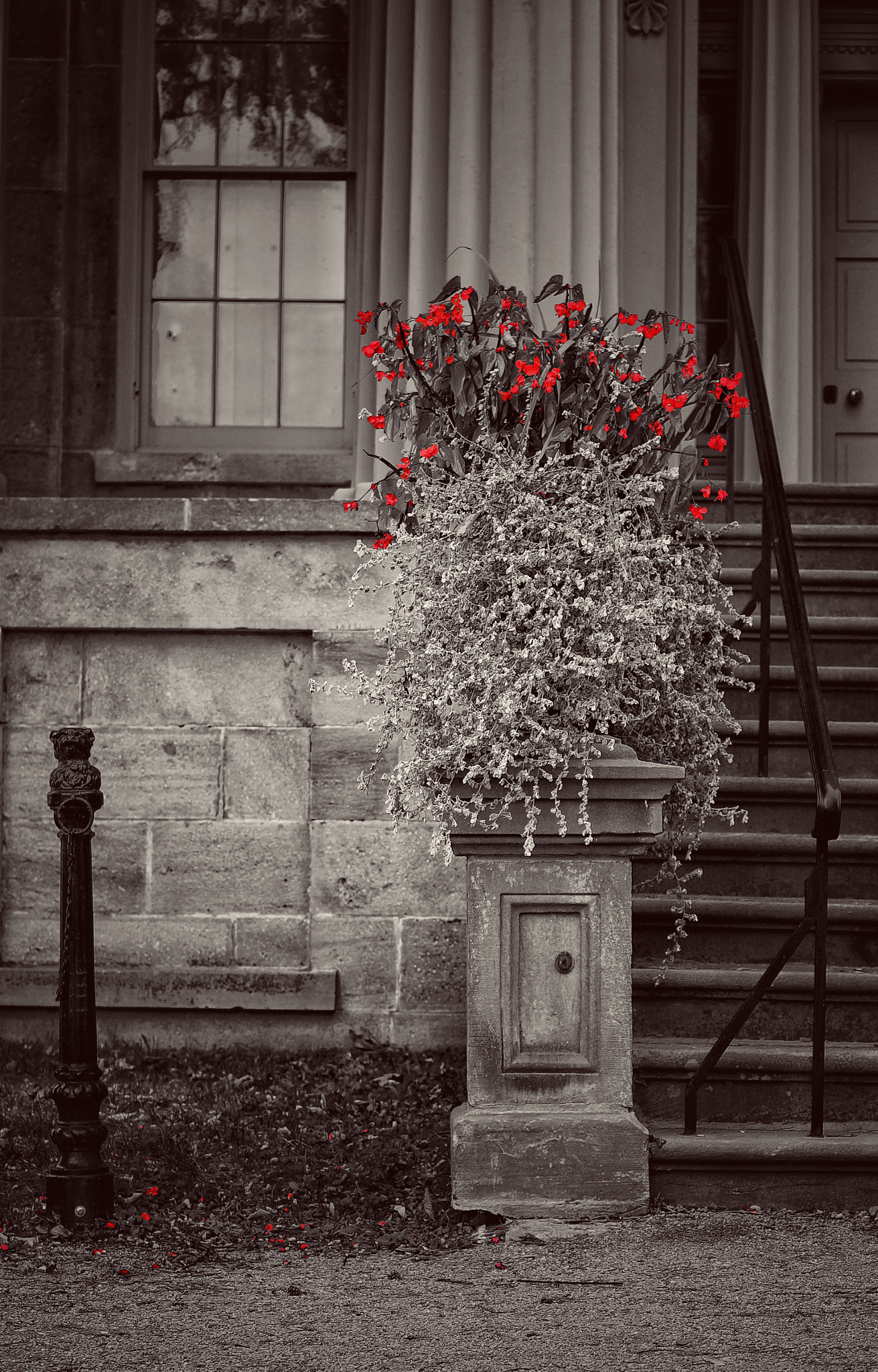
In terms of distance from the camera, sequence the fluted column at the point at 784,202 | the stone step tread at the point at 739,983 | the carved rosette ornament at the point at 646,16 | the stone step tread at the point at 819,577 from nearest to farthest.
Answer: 1. the stone step tread at the point at 739,983
2. the stone step tread at the point at 819,577
3. the carved rosette ornament at the point at 646,16
4. the fluted column at the point at 784,202

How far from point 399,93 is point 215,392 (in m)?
1.55

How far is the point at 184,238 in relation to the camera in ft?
22.1

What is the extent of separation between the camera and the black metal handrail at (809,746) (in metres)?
3.77

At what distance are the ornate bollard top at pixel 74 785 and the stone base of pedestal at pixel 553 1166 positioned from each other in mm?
1266

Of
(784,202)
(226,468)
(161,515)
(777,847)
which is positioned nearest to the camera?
(777,847)

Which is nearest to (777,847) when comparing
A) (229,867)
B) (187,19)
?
(229,867)

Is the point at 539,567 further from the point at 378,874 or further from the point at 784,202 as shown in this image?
the point at 784,202

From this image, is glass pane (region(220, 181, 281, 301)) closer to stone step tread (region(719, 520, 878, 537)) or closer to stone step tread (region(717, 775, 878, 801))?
stone step tread (region(719, 520, 878, 537))

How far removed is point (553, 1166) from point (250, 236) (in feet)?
15.2

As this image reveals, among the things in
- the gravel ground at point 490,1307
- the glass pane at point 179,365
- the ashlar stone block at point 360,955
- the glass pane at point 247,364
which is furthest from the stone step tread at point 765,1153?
the glass pane at point 179,365

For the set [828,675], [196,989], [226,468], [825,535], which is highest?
[226,468]

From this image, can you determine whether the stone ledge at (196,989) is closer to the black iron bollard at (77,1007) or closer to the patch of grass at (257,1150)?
the patch of grass at (257,1150)

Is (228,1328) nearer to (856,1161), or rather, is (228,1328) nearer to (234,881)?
(856,1161)

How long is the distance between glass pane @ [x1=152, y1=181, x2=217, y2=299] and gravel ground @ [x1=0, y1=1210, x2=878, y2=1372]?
4.55m
